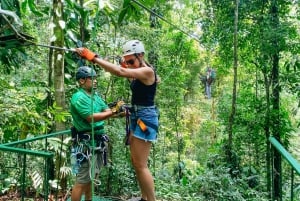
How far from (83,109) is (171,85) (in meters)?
6.93

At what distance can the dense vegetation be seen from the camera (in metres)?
4.19

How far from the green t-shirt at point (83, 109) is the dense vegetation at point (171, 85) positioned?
0.60 meters

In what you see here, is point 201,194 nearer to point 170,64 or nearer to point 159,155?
point 170,64

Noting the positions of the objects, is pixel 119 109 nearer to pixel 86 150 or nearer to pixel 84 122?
pixel 84 122

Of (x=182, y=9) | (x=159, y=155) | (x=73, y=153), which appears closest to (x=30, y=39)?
(x=73, y=153)

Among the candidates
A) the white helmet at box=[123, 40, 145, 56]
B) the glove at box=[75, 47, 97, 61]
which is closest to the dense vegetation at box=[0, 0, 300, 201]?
the white helmet at box=[123, 40, 145, 56]

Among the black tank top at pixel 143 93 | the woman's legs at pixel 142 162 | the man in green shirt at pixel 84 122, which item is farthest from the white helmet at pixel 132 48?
the woman's legs at pixel 142 162

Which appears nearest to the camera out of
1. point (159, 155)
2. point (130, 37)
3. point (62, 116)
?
point (62, 116)

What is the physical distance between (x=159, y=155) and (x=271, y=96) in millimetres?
4308

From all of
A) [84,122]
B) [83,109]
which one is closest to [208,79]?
[84,122]

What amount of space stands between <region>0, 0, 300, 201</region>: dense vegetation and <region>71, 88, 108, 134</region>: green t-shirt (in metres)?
0.60

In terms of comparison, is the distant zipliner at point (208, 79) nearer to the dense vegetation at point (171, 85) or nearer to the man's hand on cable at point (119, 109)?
the dense vegetation at point (171, 85)

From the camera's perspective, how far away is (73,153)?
3416 mm

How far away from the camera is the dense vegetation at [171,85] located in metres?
4.19
